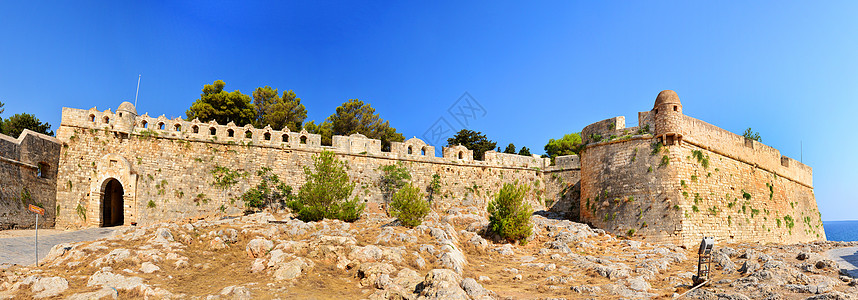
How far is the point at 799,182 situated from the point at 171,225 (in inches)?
1401

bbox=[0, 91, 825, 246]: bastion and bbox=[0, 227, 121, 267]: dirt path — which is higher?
bbox=[0, 91, 825, 246]: bastion

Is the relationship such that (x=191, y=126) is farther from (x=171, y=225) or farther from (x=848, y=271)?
(x=848, y=271)

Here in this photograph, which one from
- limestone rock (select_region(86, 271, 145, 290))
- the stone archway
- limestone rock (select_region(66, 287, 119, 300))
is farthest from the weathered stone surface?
the stone archway

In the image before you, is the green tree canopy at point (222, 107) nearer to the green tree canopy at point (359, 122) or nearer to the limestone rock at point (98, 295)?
the green tree canopy at point (359, 122)

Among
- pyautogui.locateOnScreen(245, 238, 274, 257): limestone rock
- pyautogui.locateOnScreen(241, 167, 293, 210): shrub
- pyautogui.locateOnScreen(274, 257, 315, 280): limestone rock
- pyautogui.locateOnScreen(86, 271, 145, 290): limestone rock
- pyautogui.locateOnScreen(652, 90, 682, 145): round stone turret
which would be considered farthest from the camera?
pyautogui.locateOnScreen(241, 167, 293, 210): shrub

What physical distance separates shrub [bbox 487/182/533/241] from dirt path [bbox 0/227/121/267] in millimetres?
14816

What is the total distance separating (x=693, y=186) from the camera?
68.6 feet

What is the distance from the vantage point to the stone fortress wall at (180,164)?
2131 cm

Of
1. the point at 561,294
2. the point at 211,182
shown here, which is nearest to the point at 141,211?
the point at 211,182

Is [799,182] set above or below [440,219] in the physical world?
above

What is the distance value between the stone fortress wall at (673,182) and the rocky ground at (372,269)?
3430 millimetres

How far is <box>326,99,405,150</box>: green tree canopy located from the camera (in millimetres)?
38812

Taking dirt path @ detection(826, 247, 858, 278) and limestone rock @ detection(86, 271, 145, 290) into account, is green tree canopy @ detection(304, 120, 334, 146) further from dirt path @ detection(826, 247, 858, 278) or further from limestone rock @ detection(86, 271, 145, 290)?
dirt path @ detection(826, 247, 858, 278)

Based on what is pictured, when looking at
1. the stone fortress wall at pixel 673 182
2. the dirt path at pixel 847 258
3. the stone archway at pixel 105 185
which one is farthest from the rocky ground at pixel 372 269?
the stone archway at pixel 105 185
